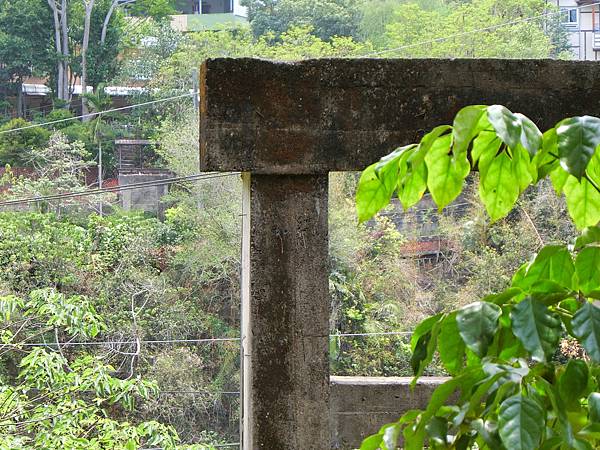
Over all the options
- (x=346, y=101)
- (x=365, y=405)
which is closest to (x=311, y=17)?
(x=365, y=405)

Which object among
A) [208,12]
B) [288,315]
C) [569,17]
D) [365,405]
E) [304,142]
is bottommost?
[365,405]

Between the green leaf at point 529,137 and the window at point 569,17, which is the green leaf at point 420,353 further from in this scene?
the window at point 569,17

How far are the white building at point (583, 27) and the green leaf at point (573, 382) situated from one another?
24734 millimetres

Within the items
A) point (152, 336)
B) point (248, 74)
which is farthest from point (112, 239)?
point (248, 74)

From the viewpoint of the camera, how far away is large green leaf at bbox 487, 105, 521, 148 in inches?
22.9

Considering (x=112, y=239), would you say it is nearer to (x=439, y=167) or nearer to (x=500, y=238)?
(x=500, y=238)

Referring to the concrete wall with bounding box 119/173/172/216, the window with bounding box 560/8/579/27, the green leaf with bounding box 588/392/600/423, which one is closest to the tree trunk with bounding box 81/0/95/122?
the concrete wall with bounding box 119/173/172/216

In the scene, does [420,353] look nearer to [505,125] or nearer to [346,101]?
[505,125]

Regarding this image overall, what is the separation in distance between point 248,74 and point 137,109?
67.1 feet

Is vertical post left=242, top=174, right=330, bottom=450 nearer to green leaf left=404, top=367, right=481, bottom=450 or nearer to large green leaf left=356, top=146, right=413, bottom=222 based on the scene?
large green leaf left=356, top=146, right=413, bottom=222

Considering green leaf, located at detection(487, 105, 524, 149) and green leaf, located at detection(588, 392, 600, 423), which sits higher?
green leaf, located at detection(487, 105, 524, 149)

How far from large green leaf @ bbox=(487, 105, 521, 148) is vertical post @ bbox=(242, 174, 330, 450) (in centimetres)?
113

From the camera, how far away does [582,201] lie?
30.7 inches

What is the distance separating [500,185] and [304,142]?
0.96 m
